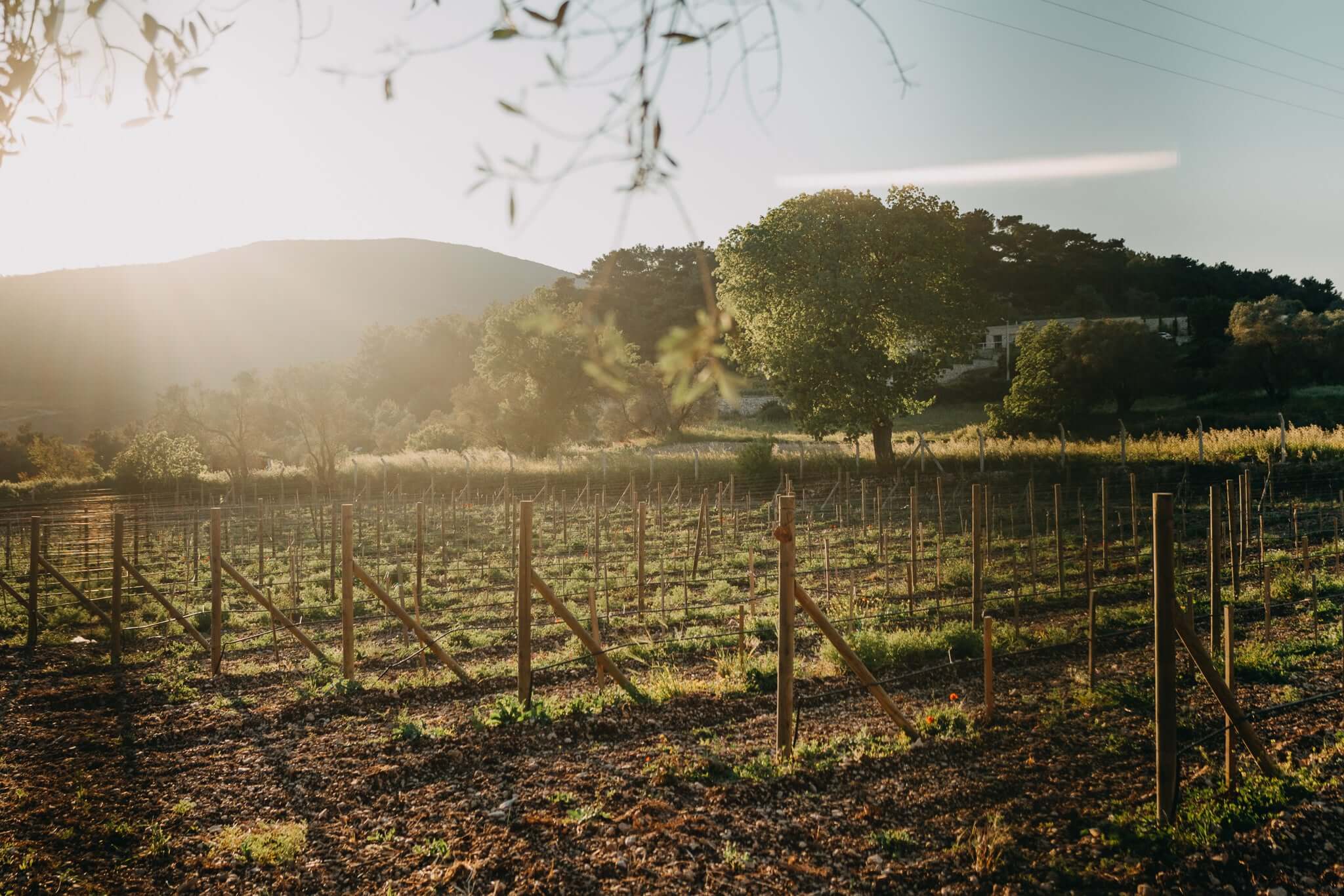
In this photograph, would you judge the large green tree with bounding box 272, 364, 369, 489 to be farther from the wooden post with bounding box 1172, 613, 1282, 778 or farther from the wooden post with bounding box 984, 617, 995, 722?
the wooden post with bounding box 1172, 613, 1282, 778

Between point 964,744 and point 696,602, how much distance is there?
6136mm

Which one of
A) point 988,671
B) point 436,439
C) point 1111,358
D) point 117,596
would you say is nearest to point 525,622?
point 988,671

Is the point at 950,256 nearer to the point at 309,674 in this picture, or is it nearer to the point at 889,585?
the point at 889,585

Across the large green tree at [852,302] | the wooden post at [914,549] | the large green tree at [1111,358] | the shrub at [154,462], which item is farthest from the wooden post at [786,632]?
the large green tree at [1111,358]

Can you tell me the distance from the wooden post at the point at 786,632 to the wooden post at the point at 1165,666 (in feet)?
6.33

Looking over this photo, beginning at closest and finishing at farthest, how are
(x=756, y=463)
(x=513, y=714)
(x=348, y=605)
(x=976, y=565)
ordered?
(x=513, y=714)
(x=348, y=605)
(x=976, y=565)
(x=756, y=463)

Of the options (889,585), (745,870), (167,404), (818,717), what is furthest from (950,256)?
(167,404)

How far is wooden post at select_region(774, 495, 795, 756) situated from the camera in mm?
5070

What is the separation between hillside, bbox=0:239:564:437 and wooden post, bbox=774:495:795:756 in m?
65.4

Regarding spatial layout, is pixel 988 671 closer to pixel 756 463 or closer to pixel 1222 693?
pixel 1222 693

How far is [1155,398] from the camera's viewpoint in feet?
148

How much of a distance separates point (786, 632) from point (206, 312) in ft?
393

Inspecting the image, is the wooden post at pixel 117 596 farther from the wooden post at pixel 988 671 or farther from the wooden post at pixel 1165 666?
the wooden post at pixel 1165 666

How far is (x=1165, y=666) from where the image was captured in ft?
13.5
